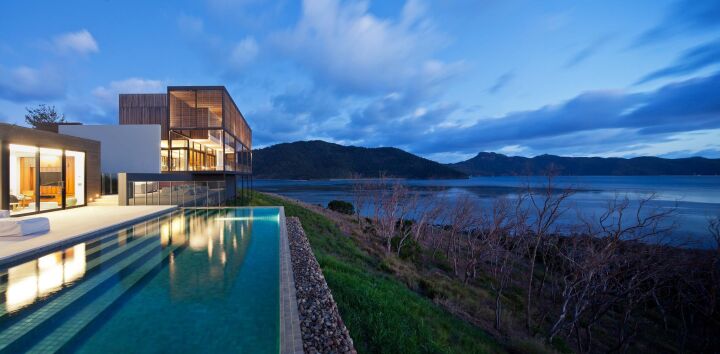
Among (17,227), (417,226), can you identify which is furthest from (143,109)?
(417,226)

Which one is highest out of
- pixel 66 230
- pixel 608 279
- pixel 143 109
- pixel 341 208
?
pixel 143 109

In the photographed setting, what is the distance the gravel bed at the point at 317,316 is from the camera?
3.32 meters

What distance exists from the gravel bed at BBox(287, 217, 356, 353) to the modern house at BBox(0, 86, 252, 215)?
10798 millimetres

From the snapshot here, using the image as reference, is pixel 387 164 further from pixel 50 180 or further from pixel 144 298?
pixel 144 298

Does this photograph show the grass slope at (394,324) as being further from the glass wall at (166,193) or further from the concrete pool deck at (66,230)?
the glass wall at (166,193)

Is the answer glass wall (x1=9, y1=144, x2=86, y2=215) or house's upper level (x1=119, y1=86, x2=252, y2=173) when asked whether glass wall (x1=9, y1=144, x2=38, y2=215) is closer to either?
glass wall (x1=9, y1=144, x2=86, y2=215)

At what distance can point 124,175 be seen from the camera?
43.1 feet

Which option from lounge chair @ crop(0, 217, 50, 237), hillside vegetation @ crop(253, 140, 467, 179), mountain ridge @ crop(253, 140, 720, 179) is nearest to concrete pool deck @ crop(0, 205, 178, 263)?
lounge chair @ crop(0, 217, 50, 237)

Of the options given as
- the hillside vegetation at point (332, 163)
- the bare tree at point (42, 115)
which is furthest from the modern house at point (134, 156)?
the hillside vegetation at point (332, 163)

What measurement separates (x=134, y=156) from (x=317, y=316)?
18454 millimetres

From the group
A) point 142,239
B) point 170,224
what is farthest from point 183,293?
point 170,224

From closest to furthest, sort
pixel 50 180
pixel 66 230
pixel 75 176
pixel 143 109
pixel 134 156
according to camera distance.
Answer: pixel 66 230 < pixel 50 180 < pixel 75 176 < pixel 134 156 < pixel 143 109

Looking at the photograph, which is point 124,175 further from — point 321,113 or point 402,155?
point 402,155

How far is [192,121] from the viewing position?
626 inches
